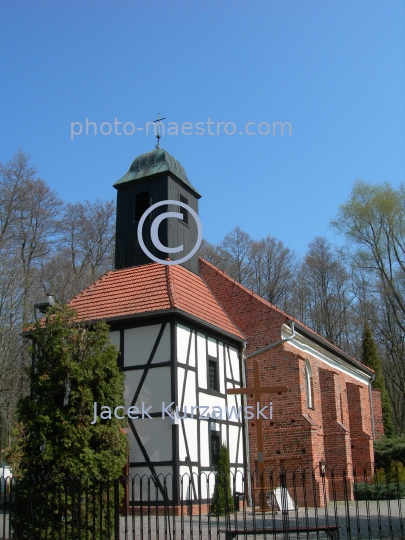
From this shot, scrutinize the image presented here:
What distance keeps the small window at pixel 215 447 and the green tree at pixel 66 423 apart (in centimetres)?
535

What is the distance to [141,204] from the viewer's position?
19547 mm

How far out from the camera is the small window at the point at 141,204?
63.7 ft

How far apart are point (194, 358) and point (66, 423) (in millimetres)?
5966

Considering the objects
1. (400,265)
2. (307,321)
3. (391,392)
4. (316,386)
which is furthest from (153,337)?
(391,392)

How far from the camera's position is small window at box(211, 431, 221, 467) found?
53.2 ft

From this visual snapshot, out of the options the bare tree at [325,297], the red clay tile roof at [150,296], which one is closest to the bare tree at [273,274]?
the bare tree at [325,297]

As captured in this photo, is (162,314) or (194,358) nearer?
(162,314)

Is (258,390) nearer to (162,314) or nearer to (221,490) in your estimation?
(221,490)

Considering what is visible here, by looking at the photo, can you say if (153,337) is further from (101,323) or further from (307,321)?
(307,321)

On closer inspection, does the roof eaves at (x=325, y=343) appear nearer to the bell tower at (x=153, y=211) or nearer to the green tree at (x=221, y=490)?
the bell tower at (x=153, y=211)

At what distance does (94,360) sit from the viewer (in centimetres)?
1116

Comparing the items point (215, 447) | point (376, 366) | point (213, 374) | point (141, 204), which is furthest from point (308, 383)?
point (376, 366)

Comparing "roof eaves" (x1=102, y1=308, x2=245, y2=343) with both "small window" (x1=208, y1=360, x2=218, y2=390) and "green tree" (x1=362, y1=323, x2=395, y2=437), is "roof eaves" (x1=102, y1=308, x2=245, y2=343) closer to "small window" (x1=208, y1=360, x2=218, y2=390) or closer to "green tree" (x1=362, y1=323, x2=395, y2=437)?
"small window" (x1=208, y1=360, x2=218, y2=390)

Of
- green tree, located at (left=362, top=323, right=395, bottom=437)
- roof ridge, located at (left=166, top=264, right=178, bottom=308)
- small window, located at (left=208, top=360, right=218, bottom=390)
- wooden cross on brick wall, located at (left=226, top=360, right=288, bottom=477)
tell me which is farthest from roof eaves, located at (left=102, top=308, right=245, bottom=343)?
green tree, located at (left=362, top=323, right=395, bottom=437)
